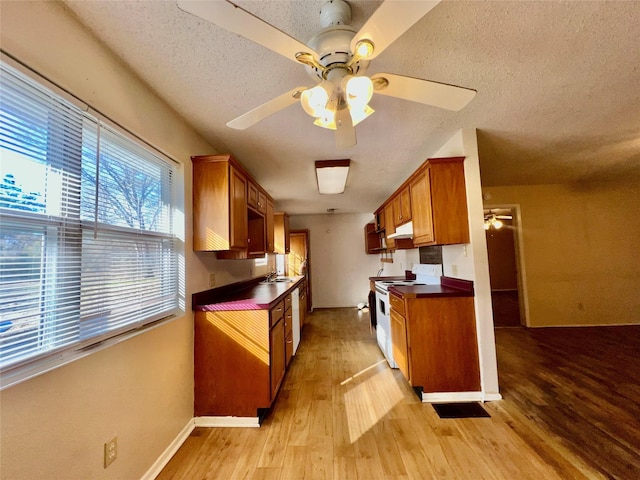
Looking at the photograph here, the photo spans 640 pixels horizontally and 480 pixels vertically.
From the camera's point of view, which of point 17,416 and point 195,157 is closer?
point 17,416

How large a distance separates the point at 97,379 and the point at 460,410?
2.50m

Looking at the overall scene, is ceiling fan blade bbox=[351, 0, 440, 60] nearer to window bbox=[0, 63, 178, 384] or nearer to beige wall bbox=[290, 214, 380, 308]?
window bbox=[0, 63, 178, 384]

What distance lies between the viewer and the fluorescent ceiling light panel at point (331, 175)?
126 inches

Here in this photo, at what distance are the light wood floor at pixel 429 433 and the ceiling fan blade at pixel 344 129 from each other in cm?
193

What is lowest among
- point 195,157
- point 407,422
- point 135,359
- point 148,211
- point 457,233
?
point 407,422

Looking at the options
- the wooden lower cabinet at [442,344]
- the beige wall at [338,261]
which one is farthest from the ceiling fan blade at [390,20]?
the beige wall at [338,261]

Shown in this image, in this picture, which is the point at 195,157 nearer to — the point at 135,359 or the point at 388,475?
the point at 135,359

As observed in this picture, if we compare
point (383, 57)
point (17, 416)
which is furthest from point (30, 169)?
point (383, 57)

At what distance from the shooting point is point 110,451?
1.35 m

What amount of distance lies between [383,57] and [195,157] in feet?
5.25

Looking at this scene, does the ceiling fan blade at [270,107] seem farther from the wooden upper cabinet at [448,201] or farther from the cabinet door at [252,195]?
the wooden upper cabinet at [448,201]

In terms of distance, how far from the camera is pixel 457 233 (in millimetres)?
2490

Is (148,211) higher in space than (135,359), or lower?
higher

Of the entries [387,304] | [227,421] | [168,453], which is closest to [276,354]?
[227,421]
